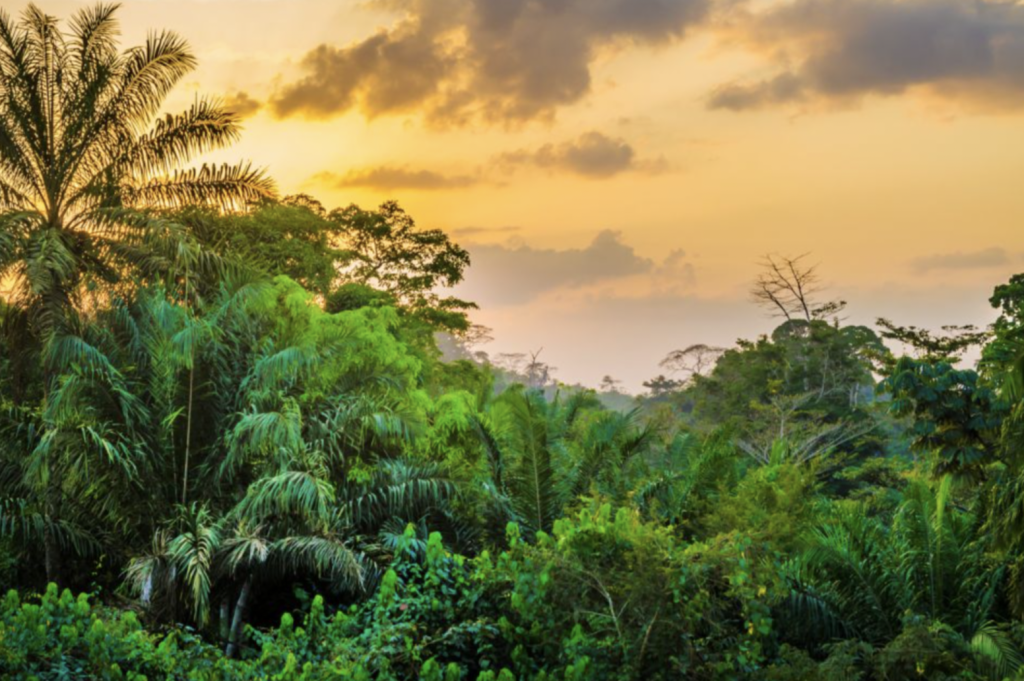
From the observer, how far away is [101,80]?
52.3ft

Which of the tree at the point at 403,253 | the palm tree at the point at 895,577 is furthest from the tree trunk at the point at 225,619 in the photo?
the tree at the point at 403,253

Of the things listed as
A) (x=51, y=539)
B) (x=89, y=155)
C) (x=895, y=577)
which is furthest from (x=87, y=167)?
(x=895, y=577)

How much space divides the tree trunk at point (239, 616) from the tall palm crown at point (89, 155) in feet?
14.8

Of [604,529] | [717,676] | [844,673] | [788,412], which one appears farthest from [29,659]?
[788,412]

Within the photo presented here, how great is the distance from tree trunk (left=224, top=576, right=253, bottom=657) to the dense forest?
69mm

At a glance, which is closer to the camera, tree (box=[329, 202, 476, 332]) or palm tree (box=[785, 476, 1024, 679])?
palm tree (box=[785, 476, 1024, 679])

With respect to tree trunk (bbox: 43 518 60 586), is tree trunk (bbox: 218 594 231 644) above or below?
below

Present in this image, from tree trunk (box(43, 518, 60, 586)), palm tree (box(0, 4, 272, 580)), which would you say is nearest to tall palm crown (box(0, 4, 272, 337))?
palm tree (box(0, 4, 272, 580))

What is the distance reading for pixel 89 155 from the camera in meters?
15.9

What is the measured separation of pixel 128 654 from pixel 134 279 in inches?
322

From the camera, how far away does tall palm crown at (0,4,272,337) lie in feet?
50.3

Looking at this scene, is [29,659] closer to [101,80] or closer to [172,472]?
[172,472]

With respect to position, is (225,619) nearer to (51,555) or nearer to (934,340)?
(51,555)

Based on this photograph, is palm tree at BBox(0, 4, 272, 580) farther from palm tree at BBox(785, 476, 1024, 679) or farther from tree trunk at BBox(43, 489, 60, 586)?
palm tree at BBox(785, 476, 1024, 679)
